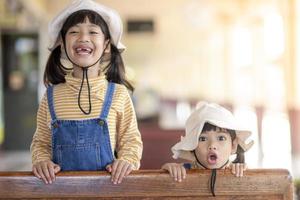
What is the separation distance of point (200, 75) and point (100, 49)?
1290cm

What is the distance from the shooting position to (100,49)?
59.2 inches

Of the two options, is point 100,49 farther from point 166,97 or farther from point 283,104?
point 166,97

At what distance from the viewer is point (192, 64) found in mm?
14242

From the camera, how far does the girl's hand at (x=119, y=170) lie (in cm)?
127

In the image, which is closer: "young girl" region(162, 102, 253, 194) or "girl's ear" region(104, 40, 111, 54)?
"young girl" region(162, 102, 253, 194)

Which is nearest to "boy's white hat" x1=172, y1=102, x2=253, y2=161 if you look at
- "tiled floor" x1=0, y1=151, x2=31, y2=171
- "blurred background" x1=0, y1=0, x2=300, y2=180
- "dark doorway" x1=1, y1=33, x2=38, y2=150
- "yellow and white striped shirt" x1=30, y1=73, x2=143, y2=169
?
"yellow and white striped shirt" x1=30, y1=73, x2=143, y2=169

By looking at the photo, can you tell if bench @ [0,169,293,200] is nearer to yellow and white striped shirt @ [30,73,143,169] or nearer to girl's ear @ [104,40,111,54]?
yellow and white striped shirt @ [30,73,143,169]

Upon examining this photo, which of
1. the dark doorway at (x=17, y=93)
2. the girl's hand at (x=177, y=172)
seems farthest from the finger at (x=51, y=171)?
the dark doorway at (x=17, y=93)

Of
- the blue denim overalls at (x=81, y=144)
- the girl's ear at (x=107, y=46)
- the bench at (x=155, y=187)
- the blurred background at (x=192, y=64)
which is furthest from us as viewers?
the blurred background at (x=192, y=64)

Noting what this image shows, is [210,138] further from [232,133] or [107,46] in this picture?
[107,46]

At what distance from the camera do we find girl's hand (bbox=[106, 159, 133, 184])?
1274mm

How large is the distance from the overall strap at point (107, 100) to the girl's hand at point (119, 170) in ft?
0.55

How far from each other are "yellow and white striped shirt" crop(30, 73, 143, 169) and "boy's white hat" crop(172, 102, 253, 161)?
0.42ft

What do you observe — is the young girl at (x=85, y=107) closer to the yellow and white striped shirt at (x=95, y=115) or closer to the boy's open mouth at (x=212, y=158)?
the yellow and white striped shirt at (x=95, y=115)
